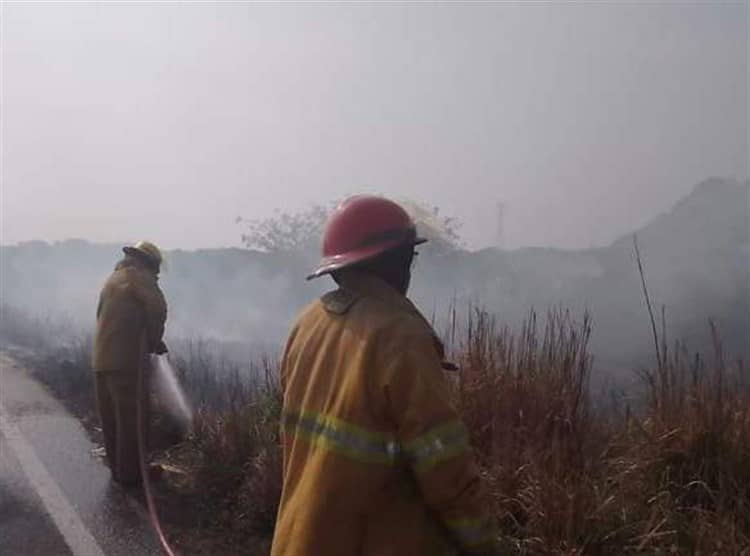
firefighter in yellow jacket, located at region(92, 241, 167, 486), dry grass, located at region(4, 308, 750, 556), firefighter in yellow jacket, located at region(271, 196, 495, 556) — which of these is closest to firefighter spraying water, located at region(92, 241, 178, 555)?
firefighter in yellow jacket, located at region(92, 241, 167, 486)

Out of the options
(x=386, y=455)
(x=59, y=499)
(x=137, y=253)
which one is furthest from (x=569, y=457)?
(x=137, y=253)

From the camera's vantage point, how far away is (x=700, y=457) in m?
4.13

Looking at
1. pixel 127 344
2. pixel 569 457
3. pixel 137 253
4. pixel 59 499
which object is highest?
pixel 137 253

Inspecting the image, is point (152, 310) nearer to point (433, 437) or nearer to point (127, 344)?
point (127, 344)

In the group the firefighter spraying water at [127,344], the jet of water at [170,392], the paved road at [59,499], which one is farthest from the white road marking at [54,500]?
the jet of water at [170,392]

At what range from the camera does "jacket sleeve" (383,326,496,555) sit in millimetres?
1969

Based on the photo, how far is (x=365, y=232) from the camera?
2271 mm

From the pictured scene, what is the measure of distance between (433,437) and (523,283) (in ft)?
75.8

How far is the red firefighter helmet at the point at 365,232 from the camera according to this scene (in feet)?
7.39

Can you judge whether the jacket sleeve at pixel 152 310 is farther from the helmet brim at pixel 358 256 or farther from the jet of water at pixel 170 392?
the helmet brim at pixel 358 256

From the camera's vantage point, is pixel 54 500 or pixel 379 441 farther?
pixel 54 500

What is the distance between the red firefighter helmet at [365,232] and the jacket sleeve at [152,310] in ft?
13.1

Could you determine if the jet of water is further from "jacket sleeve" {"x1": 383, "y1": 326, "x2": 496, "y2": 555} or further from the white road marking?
"jacket sleeve" {"x1": 383, "y1": 326, "x2": 496, "y2": 555}

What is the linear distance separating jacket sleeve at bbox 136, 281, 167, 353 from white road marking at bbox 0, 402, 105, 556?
1257 millimetres
